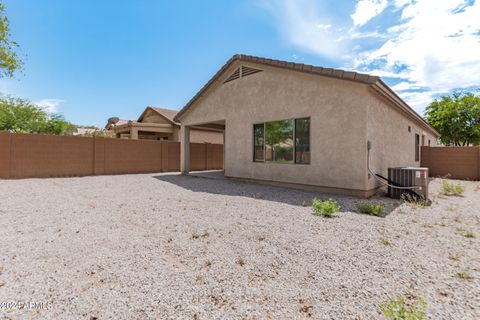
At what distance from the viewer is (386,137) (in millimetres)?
8586

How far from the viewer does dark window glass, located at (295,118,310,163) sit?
8.21 m

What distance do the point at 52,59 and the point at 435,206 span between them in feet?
78.9

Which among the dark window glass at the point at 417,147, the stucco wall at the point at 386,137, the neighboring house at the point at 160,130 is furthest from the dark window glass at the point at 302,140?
the neighboring house at the point at 160,130

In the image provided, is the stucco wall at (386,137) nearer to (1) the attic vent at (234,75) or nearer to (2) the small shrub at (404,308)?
(2) the small shrub at (404,308)

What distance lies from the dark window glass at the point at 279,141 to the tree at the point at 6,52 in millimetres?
17311

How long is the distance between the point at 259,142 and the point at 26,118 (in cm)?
3186

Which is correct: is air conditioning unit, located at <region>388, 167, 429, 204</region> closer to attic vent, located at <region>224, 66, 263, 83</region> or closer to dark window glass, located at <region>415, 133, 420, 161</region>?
attic vent, located at <region>224, 66, 263, 83</region>

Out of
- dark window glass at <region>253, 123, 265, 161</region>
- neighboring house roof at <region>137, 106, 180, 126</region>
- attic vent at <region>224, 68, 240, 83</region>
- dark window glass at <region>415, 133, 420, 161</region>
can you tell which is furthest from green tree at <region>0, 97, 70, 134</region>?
dark window glass at <region>415, 133, 420, 161</region>

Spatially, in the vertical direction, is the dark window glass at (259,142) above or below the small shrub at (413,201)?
above

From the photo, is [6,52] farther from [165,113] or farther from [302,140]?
[302,140]

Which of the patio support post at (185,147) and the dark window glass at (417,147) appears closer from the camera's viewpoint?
the dark window glass at (417,147)

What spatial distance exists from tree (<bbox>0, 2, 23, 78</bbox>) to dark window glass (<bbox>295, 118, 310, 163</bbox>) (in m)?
18.5

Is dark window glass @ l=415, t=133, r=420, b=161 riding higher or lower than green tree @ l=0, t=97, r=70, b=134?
lower

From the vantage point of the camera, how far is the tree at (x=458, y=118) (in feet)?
79.9
